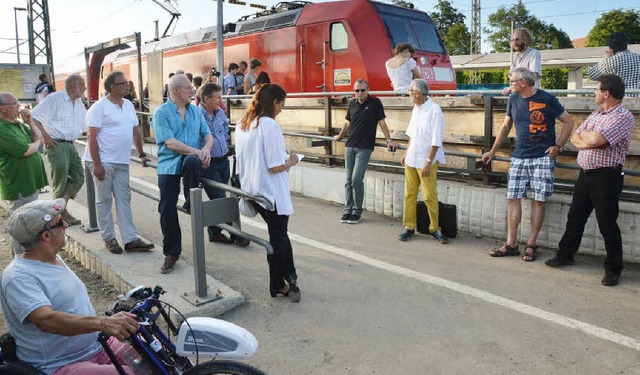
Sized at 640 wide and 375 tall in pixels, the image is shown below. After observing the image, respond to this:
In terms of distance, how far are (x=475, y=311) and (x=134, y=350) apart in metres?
2.64

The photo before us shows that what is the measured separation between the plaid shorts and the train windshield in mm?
5182

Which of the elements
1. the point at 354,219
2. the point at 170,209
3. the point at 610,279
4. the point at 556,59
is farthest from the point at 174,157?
the point at 556,59

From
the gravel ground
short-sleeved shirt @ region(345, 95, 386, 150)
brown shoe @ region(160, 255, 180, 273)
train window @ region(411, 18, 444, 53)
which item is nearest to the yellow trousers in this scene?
short-sleeved shirt @ region(345, 95, 386, 150)

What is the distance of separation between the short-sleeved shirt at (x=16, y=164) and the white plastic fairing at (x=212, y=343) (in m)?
3.58

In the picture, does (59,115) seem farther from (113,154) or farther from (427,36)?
(427,36)

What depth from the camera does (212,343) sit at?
2.48m

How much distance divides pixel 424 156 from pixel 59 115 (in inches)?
166

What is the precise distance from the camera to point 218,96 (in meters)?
5.82

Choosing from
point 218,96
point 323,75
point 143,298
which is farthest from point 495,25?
point 143,298

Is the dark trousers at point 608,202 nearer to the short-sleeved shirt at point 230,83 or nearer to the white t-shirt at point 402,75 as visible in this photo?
the white t-shirt at point 402,75

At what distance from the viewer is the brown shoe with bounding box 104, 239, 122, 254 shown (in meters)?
5.29

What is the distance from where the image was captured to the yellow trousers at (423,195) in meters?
5.97

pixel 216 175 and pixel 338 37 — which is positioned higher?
pixel 338 37

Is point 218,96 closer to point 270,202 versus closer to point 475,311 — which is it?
point 270,202
